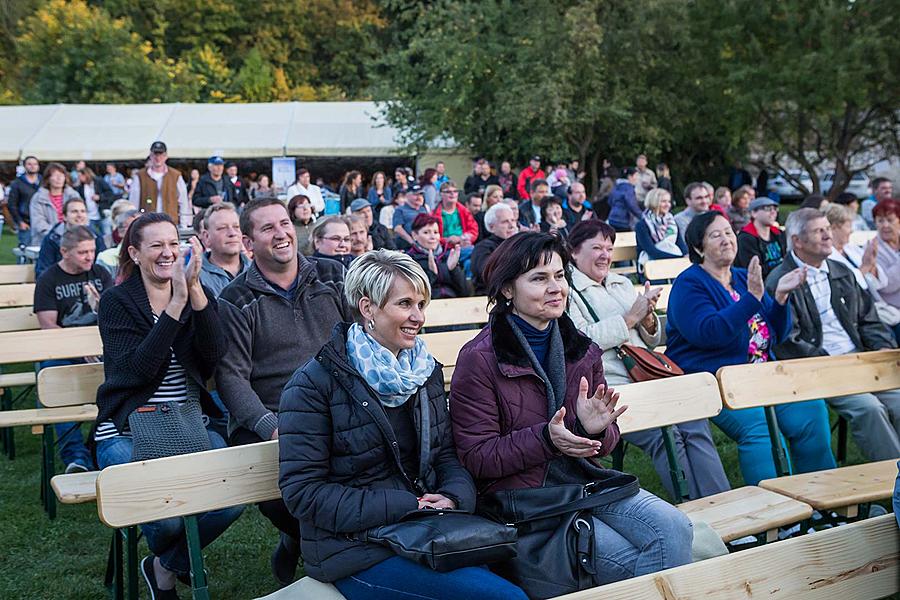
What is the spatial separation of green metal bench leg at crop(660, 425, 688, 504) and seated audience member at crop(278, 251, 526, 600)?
143 centimetres

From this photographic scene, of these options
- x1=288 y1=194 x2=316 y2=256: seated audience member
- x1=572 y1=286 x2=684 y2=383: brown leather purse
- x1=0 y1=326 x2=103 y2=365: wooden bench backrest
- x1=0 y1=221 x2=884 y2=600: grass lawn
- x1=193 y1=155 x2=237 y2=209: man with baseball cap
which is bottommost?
x1=0 y1=221 x2=884 y2=600: grass lawn

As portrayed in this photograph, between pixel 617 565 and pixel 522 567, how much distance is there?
0.32 m

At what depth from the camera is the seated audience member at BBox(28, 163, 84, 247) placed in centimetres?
1234

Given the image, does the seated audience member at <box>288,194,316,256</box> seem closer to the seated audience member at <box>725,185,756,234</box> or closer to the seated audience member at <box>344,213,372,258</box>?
the seated audience member at <box>344,213,372,258</box>

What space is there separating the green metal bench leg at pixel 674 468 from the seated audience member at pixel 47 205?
10.1 m

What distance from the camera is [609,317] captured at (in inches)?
199

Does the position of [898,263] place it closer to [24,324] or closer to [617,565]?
[617,565]

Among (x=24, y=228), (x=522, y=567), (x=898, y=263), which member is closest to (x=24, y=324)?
(x=522, y=567)

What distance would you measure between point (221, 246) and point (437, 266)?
11.3ft

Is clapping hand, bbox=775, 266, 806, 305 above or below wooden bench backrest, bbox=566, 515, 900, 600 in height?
above

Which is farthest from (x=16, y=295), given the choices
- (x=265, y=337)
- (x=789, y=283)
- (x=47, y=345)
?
(x=789, y=283)

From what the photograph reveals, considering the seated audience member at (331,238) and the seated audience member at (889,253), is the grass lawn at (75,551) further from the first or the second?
the seated audience member at (889,253)

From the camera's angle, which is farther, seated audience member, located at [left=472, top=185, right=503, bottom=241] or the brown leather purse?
seated audience member, located at [left=472, top=185, right=503, bottom=241]

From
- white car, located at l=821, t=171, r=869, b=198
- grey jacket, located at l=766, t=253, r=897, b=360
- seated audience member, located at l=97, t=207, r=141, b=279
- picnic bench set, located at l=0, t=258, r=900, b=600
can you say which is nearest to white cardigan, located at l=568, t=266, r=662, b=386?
picnic bench set, located at l=0, t=258, r=900, b=600
